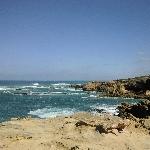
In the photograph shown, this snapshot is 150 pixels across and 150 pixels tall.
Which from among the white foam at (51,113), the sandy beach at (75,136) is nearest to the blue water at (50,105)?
the white foam at (51,113)

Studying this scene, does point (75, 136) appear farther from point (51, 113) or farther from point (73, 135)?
point (51, 113)

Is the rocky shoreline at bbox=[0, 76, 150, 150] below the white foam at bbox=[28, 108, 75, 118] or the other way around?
the other way around

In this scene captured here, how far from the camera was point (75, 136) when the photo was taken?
709 inches

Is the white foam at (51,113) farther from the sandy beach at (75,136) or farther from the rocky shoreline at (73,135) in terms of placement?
the sandy beach at (75,136)

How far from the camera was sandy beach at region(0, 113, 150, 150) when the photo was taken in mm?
16403

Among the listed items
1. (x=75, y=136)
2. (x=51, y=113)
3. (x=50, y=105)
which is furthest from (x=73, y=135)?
(x=50, y=105)

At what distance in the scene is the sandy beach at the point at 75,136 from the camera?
1640cm

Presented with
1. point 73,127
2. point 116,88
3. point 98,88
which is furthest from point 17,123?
point 98,88

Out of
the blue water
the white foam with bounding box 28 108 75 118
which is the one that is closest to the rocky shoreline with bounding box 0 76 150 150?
the white foam with bounding box 28 108 75 118

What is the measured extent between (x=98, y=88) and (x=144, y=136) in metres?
87.7

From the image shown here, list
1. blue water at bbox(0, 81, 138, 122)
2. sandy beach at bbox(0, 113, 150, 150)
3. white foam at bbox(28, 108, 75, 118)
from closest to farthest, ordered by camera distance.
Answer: sandy beach at bbox(0, 113, 150, 150) → white foam at bbox(28, 108, 75, 118) → blue water at bbox(0, 81, 138, 122)

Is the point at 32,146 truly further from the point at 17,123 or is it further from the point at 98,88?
the point at 98,88

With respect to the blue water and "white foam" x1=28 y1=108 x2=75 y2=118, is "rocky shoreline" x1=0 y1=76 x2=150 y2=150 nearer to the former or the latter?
"white foam" x1=28 y1=108 x2=75 y2=118

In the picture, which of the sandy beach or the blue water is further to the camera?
the blue water
